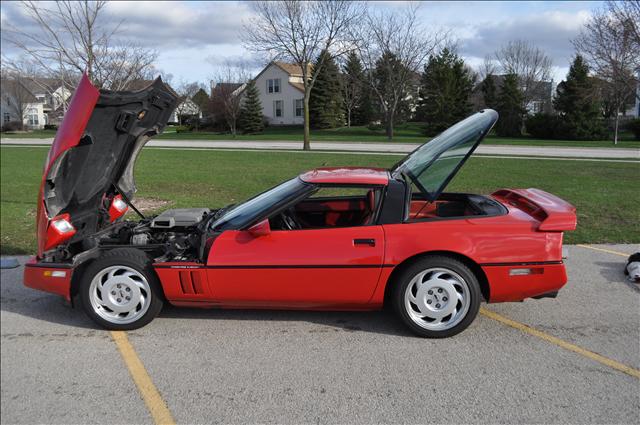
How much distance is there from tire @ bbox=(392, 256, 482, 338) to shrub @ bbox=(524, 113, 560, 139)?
1565 inches

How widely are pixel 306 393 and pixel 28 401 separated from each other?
165 centimetres

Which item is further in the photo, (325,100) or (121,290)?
(325,100)

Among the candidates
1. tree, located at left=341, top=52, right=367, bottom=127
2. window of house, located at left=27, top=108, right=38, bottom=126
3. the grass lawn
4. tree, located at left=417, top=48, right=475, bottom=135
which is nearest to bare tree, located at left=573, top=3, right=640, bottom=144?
the grass lawn

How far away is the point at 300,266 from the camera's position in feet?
12.3

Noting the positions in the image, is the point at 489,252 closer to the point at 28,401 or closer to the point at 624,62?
the point at 28,401

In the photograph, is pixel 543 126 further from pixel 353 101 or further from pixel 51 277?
pixel 51 277

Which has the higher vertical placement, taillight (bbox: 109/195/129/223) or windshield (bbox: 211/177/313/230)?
windshield (bbox: 211/177/313/230)

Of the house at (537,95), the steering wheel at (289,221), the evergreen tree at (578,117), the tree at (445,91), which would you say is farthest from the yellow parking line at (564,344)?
the house at (537,95)

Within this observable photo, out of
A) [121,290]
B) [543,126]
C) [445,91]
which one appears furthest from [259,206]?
[445,91]

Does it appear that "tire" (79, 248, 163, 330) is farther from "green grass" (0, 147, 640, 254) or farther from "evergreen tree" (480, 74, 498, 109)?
"evergreen tree" (480, 74, 498, 109)

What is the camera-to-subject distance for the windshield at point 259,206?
3.98 metres

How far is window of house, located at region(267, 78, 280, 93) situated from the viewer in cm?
5766

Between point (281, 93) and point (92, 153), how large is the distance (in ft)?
180

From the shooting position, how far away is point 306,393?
121 inches
